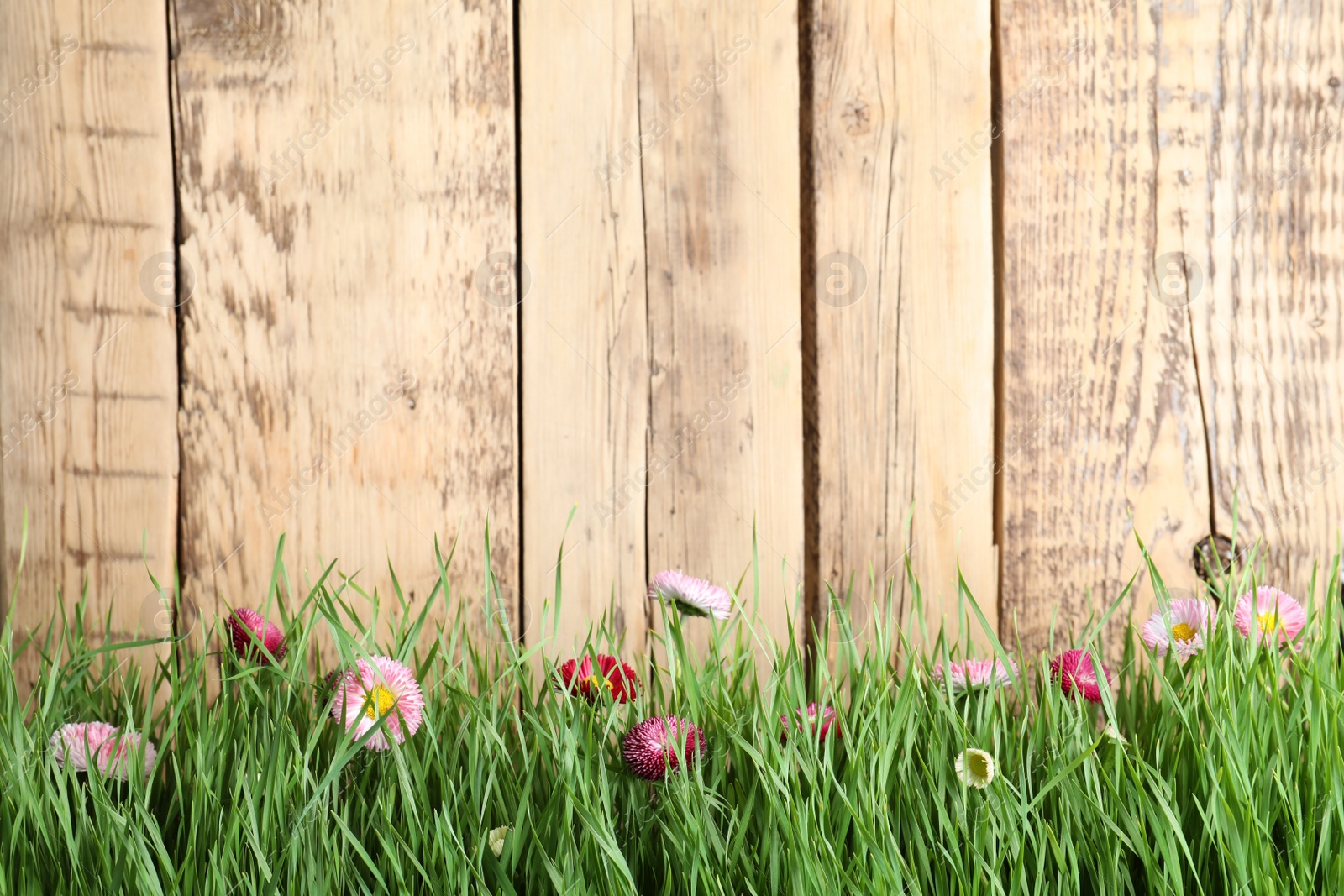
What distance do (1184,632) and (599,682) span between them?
71 cm

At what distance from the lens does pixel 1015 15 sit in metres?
1.29

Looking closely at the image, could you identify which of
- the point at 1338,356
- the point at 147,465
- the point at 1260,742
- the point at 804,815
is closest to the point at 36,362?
the point at 147,465

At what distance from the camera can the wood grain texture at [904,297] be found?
4.21ft

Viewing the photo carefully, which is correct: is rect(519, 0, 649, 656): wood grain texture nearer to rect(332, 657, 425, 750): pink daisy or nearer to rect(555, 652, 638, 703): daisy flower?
rect(555, 652, 638, 703): daisy flower

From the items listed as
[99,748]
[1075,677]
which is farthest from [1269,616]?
[99,748]

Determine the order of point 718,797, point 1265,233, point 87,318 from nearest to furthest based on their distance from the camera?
point 718,797, point 87,318, point 1265,233

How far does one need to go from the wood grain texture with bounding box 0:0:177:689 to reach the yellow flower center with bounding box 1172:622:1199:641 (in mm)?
1302

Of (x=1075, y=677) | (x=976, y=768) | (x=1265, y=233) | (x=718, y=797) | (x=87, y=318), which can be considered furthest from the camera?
(x=1265, y=233)

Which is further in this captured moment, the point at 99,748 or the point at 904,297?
the point at 904,297

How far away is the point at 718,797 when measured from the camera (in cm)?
92

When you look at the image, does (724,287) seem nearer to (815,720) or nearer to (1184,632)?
(815,720)

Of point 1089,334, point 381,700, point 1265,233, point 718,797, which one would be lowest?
point 718,797

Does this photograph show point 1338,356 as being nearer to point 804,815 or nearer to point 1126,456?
point 1126,456

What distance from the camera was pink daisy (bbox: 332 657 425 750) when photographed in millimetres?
913
